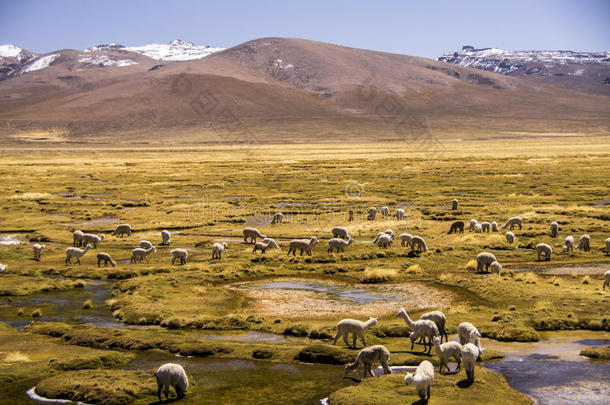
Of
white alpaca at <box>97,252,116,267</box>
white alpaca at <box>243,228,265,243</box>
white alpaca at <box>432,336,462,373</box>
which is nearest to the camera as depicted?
white alpaca at <box>432,336,462,373</box>

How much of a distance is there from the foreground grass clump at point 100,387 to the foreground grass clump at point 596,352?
11.8 metres

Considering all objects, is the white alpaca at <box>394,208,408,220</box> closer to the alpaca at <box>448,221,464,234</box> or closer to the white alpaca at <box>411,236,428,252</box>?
the alpaca at <box>448,221,464,234</box>

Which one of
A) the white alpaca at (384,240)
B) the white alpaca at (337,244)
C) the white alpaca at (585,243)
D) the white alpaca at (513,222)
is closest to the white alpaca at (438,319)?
the white alpaca at (337,244)

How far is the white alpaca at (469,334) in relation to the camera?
17297 millimetres

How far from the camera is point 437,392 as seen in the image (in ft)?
50.0

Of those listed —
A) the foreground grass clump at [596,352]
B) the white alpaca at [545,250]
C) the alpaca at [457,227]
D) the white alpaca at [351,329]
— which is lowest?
the foreground grass clump at [596,352]

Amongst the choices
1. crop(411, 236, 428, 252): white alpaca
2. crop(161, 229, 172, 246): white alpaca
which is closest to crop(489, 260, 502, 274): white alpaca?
crop(411, 236, 428, 252): white alpaca

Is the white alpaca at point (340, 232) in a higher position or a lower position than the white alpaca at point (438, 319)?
higher

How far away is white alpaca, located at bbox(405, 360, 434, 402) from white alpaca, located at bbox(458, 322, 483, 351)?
2701 millimetres

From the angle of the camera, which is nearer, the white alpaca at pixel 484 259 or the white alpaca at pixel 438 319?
the white alpaca at pixel 438 319

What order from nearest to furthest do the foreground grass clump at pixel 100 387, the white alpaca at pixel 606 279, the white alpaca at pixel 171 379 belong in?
the white alpaca at pixel 171 379, the foreground grass clump at pixel 100 387, the white alpaca at pixel 606 279

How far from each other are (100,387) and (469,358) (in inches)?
355

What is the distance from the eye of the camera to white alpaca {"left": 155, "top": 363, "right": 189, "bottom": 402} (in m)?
15.2

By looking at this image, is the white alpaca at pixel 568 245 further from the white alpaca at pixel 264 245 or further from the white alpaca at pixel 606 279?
the white alpaca at pixel 264 245
